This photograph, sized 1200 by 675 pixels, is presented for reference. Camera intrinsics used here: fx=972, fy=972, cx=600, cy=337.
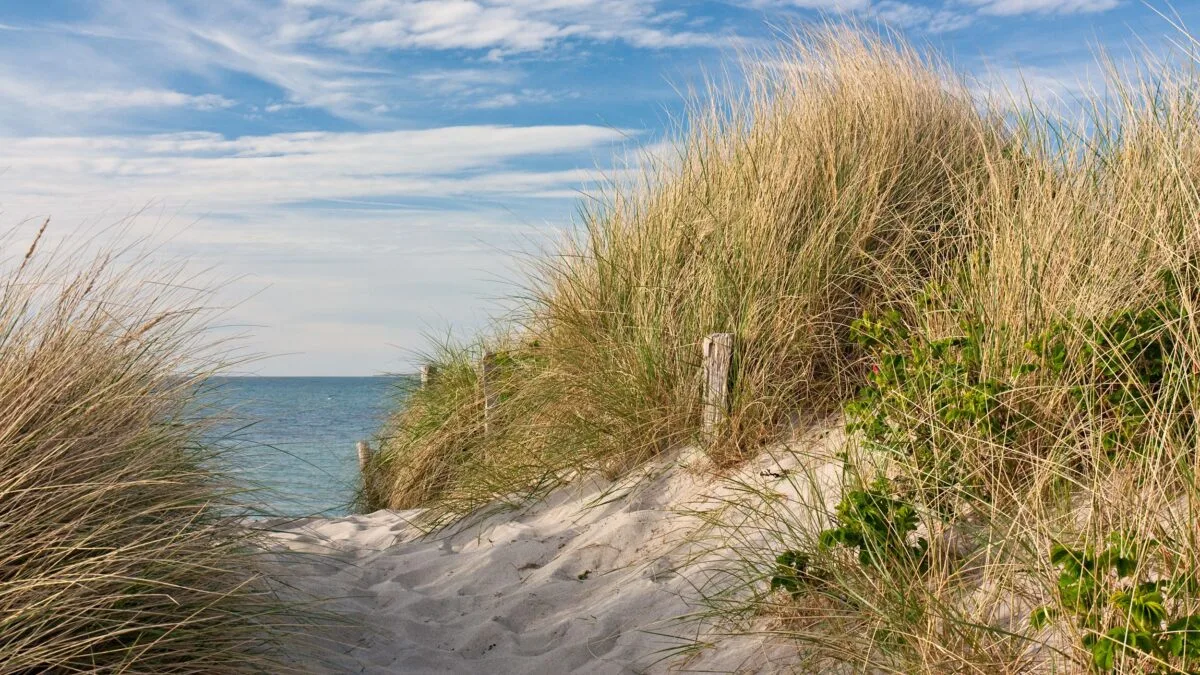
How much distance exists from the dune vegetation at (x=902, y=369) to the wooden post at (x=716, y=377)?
2.7 inches

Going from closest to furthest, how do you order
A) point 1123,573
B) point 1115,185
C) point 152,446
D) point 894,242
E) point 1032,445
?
1. point 1123,573
2. point 152,446
3. point 1032,445
4. point 1115,185
5. point 894,242

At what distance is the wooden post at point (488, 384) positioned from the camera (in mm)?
6383

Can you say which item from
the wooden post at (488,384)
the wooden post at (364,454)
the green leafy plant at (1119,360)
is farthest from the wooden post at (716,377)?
the wooden post at (364,454)

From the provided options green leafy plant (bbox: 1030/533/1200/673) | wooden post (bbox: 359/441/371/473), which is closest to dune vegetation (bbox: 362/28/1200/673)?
green leafy plant (bbox: 1030/533/1200/673)

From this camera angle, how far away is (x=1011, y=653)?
8.66 ft

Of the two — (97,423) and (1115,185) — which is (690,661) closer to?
(97,423)

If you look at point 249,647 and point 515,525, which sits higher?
point 249,647

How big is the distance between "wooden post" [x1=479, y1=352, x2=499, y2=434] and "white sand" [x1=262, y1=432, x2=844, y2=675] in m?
1.01

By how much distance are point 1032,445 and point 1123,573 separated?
1.43 meters

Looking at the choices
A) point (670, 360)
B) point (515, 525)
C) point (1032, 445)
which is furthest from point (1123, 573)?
point (515, 525)

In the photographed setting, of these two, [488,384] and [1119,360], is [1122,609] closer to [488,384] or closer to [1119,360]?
[1119,360]

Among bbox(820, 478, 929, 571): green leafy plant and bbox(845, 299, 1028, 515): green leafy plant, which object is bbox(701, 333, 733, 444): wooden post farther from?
bbox(820, 478, 929, 571): green leafy plant

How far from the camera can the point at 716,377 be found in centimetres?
484

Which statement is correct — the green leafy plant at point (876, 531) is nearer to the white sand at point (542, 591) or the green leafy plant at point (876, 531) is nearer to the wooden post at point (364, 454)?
the white sand at point (542, 591)
